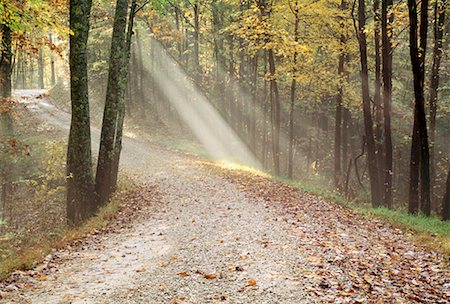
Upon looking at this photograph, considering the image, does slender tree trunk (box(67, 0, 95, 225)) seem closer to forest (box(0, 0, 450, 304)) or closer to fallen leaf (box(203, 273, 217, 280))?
forest (box(0, 0, 450, 304))

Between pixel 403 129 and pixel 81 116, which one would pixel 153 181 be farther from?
pixel 403 129

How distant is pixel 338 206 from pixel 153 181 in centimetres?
770

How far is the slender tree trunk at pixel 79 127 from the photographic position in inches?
413

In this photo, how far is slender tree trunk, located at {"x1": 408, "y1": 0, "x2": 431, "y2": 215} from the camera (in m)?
11.0

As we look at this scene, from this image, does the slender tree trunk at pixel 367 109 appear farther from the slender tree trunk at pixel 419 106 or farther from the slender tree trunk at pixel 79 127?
the slender tree trunk at pixel 79 127

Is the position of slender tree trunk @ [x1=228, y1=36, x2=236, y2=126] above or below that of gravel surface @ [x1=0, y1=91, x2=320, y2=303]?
above

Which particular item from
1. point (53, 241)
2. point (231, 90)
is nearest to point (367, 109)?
point (53, 241)

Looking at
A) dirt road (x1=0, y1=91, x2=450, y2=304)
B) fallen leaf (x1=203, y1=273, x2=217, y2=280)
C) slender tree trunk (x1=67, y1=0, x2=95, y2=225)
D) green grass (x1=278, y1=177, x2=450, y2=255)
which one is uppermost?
slender tree trunk (x1=67, y1=0, x2=95, y2=225)

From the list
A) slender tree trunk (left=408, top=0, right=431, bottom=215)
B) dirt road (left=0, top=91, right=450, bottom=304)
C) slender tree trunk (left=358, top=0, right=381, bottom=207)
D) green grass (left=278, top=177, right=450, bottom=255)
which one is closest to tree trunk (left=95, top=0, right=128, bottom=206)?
dirt road (left=0, top=91, right=450, bottom=304)

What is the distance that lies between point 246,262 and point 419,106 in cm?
838

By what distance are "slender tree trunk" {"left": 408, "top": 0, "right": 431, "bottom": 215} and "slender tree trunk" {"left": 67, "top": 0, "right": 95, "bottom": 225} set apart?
29.9 feet

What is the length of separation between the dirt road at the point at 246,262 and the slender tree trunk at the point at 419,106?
2.92 metres

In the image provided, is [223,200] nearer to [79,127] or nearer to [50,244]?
[79,127]

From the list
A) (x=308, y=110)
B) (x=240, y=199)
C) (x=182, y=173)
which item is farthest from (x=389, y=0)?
(x=308, y=110)
